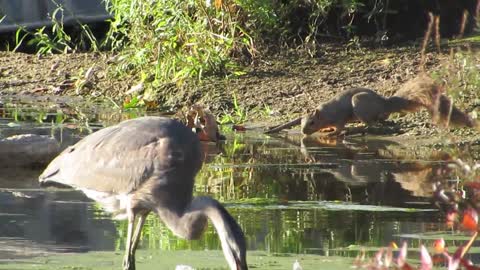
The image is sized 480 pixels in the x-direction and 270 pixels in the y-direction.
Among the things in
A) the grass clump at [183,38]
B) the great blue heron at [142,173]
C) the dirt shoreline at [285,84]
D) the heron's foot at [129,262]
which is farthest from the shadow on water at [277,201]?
the grass clump at [183,38]

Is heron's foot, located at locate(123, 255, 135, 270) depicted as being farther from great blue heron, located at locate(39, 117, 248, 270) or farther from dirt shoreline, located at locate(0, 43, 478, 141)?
dirt shoreline, located at locate(0, 43, 478, 141)

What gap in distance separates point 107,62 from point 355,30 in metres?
3.34

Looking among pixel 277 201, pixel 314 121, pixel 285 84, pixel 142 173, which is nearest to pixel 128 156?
pixel 142 173

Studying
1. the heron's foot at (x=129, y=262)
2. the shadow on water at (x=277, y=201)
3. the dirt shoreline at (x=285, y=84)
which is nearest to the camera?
the heron's foot at (x=129, y=262)

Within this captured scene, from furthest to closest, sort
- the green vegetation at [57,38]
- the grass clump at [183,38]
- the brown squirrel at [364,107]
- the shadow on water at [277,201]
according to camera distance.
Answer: the green vegetation at [57,38] < the grass clump at [183,38] < the brown squirrel at [364,107] < the shadow on water at [277,201]

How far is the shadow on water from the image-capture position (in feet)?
25.2

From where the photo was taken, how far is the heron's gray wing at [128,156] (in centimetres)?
723

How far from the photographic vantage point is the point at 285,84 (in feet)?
47.1

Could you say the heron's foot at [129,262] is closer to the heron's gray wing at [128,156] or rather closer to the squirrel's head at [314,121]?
the heron's gray wing at [128,156]

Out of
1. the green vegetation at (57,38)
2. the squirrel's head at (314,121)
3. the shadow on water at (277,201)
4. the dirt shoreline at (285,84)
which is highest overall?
the green vegetation at (57,38)

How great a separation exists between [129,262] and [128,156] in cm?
76

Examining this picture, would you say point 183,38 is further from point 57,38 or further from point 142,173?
point 142,173

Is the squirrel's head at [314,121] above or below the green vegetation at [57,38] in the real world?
below

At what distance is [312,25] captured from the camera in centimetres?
1541
